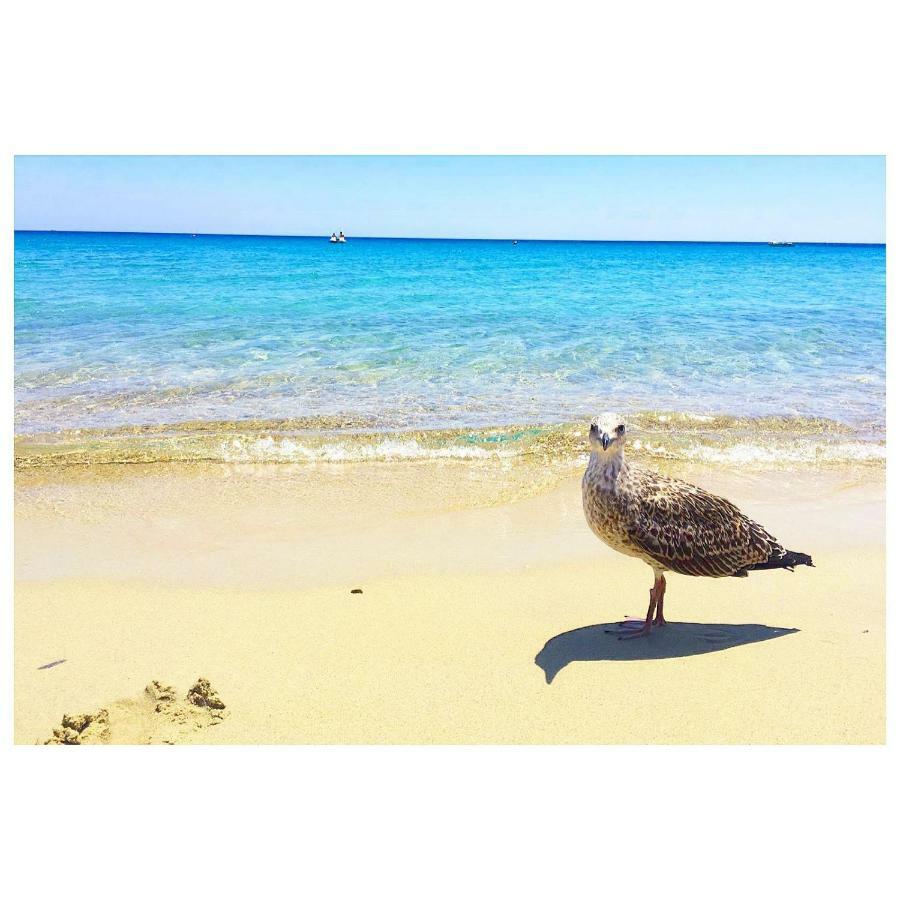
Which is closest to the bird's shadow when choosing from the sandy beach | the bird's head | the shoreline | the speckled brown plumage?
the sandy beach

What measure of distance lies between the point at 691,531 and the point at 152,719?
301 centimetres

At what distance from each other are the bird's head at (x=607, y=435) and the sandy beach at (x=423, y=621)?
3.66 ft

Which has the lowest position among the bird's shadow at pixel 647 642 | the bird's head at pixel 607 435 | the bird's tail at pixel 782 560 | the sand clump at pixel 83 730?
the sand clump at pixel 83 730

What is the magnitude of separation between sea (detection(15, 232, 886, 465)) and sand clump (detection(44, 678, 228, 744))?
4.32 m

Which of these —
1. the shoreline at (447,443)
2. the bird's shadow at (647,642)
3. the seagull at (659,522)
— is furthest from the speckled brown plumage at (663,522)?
the shoreline at (447,443)

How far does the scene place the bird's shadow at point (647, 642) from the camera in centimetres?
443

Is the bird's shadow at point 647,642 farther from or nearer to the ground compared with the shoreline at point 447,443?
nearer to the ground

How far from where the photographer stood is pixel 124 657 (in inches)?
174

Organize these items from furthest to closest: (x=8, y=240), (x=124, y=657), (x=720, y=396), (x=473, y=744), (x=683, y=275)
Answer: (x=683, y=275)
(x=720, y=396)
(x=8, y=240)
(x=124, y=657)
(x=473, y=744)

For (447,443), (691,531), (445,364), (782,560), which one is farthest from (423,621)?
(445,364)

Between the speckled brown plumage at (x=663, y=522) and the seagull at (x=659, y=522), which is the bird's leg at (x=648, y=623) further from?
the speckled brown plumage at (x=663, y=522)

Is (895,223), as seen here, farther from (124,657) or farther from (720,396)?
(720,396)
